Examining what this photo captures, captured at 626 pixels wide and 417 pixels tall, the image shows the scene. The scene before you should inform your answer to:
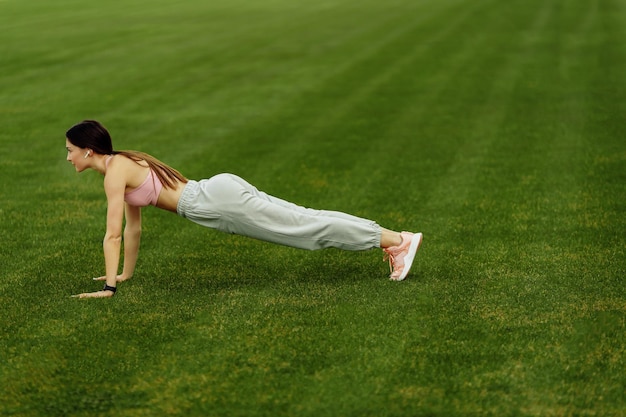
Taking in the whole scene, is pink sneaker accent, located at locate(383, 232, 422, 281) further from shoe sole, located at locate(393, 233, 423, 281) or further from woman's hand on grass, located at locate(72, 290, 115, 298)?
woman's hand on grass, located at locate(72, 290, 115, 298)

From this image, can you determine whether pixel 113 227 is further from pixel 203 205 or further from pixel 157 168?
pixel 203 205

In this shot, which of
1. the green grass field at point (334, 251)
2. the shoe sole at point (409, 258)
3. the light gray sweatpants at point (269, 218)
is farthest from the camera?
the shoe sole at point (409, 258)

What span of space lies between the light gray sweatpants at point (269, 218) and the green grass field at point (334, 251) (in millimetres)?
409

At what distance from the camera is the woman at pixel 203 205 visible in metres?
8.47

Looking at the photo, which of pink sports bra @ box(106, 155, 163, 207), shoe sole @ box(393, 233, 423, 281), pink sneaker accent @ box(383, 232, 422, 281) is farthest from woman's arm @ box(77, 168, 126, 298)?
shoe sole @ box(393, 233, 423, 281)

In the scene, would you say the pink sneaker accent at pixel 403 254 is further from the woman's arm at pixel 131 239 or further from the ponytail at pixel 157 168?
the woman's arm at pixel 131 239

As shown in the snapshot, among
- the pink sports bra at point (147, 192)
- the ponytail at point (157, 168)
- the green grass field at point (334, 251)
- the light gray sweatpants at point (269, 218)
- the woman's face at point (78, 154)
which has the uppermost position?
the woman's face at point (78, 154)

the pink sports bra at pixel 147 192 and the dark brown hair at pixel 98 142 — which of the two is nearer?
the dark brown hair at pixel 98 142

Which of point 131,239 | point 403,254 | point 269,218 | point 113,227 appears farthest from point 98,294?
point 403,254

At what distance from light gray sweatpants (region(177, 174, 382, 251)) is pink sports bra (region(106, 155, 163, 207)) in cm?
21

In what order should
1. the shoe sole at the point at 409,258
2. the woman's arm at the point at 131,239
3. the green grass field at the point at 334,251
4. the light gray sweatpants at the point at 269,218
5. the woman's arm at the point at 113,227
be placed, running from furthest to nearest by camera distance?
the woman's arm at the point at 131,239, the shoe sole at the point at 409,258, the light gray sweatpants at the point at 269,218, the woman's arm at the point at 113,227, the green grass field at the point at 334,251

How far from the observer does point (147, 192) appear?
28.3 ft

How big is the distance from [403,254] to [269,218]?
1138mm

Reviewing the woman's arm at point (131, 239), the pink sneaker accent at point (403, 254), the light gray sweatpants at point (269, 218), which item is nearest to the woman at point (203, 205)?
the light gray sweatpants at point (269, 218)
